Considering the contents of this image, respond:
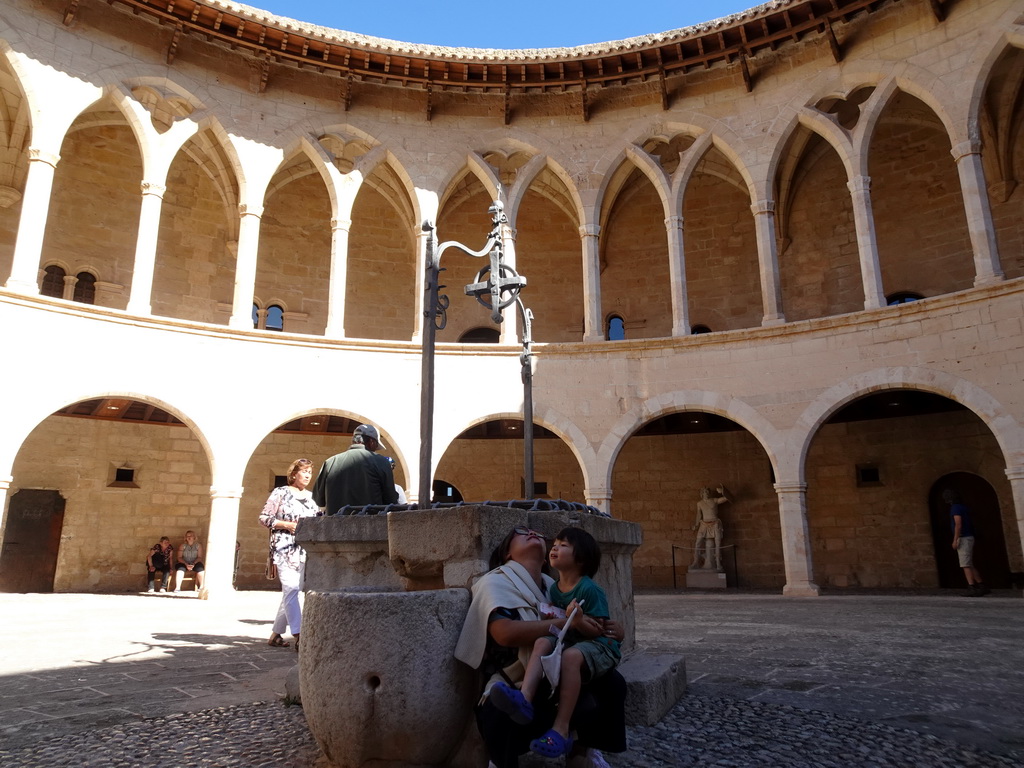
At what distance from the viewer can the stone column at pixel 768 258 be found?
50.0 ft

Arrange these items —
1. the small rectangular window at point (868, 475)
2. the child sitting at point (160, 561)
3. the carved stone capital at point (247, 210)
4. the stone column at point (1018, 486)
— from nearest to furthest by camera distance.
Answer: the stone column at point (1018, 486)
the carved stone capital at point (247, 210)
the child sitting at point (160, 561)
the small rectangular window at point (868, 475)

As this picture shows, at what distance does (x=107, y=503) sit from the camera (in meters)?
16.9

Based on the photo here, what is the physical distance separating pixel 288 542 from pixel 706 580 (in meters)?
12.0

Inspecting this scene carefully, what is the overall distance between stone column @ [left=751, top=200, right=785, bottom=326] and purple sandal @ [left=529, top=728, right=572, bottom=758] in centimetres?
1347

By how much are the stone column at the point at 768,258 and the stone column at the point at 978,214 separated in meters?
3.33

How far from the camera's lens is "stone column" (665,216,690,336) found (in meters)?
15.6

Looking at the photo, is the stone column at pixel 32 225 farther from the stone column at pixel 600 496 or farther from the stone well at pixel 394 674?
Result: the stone well at pixel 394 674

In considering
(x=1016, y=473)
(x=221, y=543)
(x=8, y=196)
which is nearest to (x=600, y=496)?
(x=1016, y=473)

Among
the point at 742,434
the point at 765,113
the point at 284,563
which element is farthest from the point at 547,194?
the point at 284,563

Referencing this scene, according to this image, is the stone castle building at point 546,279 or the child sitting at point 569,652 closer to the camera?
the child sitting at point 569,652

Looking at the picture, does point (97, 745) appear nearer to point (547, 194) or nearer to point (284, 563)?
point (284, 563)

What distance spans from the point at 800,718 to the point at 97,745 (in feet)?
10.9

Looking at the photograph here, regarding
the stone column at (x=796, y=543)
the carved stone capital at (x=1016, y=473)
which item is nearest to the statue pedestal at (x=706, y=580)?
the stone column at (x=796, y=543)

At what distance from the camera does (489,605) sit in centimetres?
299
